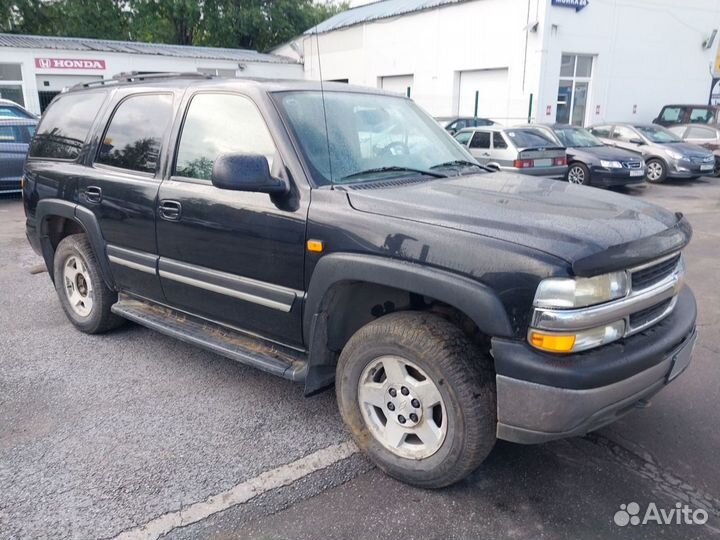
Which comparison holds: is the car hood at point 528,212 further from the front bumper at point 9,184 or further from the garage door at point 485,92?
the garage door at point 485,92

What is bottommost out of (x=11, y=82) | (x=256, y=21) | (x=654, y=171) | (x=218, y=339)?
(x=654, y=171)

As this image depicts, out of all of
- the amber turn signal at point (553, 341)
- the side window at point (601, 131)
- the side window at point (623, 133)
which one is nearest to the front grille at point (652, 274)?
the amber turn signal at point (553, 341)

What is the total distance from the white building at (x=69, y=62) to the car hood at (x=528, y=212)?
20.2 m

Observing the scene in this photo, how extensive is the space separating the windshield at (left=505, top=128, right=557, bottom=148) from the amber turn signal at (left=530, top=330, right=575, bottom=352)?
991 centimetres

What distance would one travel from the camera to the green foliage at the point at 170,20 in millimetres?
32281

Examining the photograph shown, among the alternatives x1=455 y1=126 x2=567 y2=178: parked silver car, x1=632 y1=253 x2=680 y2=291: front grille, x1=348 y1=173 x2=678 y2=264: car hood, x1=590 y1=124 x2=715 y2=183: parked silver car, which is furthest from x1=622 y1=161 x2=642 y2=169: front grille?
x1=632 y1=253 x2=680 y2=291: front grille

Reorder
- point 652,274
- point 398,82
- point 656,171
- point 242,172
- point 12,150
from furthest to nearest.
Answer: point 398,82
point 656,171
point 12,150
point 242,172
point 652,274

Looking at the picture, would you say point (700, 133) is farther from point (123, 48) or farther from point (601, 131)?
point (123, 48)

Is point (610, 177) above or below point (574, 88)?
below

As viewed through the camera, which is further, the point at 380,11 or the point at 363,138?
the point at 380,11

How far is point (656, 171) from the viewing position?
49.0 ft

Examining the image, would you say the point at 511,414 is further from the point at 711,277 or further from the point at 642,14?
the point at 642,14

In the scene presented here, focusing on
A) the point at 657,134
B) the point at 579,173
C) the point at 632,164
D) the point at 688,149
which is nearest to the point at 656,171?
the point at 688,149

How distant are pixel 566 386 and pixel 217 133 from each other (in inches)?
96.1
